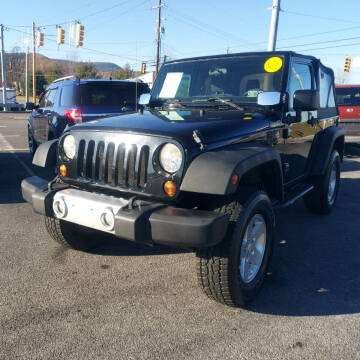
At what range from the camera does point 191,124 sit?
9.17 feet

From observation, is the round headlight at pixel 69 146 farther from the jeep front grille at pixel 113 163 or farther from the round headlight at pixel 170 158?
the round headlight at pixel 170 158

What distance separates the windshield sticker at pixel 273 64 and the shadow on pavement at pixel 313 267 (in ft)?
6.08

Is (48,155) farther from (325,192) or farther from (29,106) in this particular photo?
(29,106)

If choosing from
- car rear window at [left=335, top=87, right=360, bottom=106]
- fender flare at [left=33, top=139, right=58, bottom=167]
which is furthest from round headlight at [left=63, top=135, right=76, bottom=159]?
car rear window at [left=335, top=87, right=360, bottom=106]

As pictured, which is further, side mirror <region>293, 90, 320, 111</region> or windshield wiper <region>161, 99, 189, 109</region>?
windshield wiper <region>161, 99, 189, 109</region>

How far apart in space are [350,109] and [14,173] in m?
11.5

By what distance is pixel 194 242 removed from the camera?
2.29m

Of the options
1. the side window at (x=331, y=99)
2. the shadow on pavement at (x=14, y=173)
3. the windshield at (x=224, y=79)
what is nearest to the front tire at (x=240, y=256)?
the windshield at (x=224, y=79)

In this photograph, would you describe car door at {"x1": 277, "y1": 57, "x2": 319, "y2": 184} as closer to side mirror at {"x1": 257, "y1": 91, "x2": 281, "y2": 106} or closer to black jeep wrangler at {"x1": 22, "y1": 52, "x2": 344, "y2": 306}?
black jeep wrangler at {"x1": 22, "y1": 52, "x2": 344, "y2": 306}

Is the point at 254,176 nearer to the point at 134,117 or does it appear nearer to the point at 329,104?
the point at 134,117

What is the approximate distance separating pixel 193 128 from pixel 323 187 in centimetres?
279

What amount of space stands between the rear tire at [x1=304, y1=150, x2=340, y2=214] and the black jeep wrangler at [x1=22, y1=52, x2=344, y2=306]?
3.15ft

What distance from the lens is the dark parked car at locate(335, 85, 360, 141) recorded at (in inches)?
515

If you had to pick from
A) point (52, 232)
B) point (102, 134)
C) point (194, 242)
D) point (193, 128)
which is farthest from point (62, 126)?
point (194, 242)
